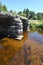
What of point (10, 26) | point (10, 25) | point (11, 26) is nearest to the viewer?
point (11, 26)

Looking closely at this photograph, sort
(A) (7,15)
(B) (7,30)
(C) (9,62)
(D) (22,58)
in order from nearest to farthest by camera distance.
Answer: (C) (9,62) < (D) (22,58) < (A) (7,15) < (B) (7,30)

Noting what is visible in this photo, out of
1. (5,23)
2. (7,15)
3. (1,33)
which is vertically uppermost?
(7,15)

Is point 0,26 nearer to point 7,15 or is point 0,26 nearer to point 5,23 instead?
point 5,23

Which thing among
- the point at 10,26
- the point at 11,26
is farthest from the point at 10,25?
the point at 11,26

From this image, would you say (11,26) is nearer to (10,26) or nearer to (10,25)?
(10,26)

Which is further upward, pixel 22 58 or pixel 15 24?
pixel 15 24

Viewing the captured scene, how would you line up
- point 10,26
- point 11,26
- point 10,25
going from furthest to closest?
point 10,25 → point 10,26 → point 11,26

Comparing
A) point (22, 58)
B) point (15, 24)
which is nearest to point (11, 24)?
point (15, 24)

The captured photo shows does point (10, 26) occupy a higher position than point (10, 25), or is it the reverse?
point (10, 25)

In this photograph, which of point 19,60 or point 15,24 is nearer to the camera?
point 19,60

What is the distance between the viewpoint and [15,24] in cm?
2283

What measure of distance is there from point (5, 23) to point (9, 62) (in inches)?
547

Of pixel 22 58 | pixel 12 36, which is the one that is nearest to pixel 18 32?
pixel 12 36

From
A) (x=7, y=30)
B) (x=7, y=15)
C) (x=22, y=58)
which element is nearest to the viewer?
(x=22, y=58)
